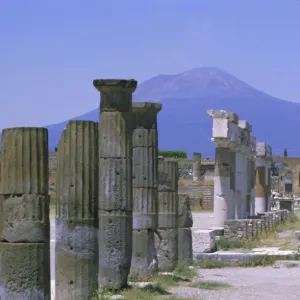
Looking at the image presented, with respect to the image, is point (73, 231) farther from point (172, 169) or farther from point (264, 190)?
point (264, 190)

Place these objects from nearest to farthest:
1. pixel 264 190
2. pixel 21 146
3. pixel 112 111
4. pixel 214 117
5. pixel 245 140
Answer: pixel 21 146, pixel 112 111, pixel 214 117, pixel 245 140, pixel 264 190

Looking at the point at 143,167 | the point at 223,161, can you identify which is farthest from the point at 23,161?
the point at 223,161

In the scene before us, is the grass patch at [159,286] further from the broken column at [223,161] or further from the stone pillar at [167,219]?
the broken column at [223,161]

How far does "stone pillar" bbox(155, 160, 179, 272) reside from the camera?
16.9m

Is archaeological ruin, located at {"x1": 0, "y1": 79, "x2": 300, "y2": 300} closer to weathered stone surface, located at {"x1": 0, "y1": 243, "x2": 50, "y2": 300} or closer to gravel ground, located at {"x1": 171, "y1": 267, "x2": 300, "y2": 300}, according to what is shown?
weathered stone surface, located at {"x1": 0, "y1": 243, "x2": 50, "y2": 300}

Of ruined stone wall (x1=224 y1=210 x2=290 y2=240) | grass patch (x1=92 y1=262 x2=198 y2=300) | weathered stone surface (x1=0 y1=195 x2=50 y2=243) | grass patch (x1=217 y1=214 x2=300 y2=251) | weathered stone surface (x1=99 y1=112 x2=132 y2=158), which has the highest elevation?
weathered stone surface (x1=99 y1=112 x2=132 y2=158)

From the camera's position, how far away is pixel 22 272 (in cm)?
934

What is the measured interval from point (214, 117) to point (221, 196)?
2330mm

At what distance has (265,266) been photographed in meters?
19.4

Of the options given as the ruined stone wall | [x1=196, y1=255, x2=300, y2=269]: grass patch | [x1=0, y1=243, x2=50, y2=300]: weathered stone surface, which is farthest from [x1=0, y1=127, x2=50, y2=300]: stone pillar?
the ruined stone wall

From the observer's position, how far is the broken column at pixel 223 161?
84.8 feet

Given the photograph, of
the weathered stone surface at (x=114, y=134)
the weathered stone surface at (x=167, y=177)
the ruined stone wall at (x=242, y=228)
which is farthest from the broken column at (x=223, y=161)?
the weathered stone surface at (x=114, y=134)

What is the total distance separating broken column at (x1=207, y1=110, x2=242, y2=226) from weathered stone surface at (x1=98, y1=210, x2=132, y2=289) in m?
13.0

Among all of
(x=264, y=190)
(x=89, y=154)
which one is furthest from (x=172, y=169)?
(x=264, y=190)
